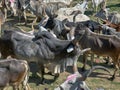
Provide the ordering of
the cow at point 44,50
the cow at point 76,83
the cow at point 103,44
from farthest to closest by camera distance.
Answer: the cow at point 103,44, the cow at point 44,50, the cow at point 76,83

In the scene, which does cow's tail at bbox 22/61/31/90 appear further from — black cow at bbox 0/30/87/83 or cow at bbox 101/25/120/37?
cow at bbox 101/25/120/37

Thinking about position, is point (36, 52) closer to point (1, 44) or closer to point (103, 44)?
point (1, 44)

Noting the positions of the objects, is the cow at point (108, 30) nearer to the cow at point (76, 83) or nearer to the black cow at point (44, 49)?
the black cow at point (44, 49)

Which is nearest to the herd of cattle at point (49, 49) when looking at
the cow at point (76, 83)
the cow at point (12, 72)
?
the cow at point (12, 72)

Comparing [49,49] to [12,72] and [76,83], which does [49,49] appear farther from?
[76,83]

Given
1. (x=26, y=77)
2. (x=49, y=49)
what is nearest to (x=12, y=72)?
(x=26, y=77)

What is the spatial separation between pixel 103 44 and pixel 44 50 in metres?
1.91

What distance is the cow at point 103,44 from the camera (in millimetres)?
Answer: 12039

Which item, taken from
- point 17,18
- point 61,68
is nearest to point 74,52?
point 61,68

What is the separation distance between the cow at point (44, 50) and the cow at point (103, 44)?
2.98 ft

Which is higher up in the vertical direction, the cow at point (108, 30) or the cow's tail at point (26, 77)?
the cow at point (108, 30)

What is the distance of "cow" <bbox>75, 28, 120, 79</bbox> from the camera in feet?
39.5

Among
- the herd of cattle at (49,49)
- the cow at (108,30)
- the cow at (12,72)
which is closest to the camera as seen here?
the cow at (12,72)

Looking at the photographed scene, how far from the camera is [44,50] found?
38.2 ft
